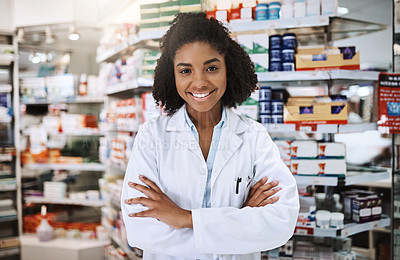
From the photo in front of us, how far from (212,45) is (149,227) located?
2.59 feet

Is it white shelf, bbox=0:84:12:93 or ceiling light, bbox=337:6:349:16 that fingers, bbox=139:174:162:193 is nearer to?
ceiling light, bbox=337:6:349:16

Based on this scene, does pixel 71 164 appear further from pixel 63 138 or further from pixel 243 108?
pixel 243 108

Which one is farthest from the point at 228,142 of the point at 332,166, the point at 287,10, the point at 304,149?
the point at 287,10

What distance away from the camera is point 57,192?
12.8 ft

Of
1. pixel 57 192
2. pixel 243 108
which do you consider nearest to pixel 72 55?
pixel 57 192

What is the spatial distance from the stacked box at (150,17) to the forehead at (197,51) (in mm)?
1159

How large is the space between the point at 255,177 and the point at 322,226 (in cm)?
109

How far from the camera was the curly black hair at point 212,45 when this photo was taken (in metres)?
1.37

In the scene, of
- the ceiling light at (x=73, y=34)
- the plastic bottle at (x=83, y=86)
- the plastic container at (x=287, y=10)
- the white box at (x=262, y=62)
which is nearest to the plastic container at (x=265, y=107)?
the white box at (x=262, y=62)

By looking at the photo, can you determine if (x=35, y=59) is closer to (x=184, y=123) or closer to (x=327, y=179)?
(x=184, y=123)

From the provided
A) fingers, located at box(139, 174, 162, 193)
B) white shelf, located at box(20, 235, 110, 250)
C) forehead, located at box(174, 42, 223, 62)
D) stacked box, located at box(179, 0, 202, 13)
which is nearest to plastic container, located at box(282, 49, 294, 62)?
stacked box, located at box(179, 0, 202, 13)

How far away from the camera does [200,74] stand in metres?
1.34

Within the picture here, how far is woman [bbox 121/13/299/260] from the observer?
1.25 meters

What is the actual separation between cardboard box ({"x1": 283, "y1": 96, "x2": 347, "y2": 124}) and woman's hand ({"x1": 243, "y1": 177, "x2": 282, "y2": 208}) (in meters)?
0.99
